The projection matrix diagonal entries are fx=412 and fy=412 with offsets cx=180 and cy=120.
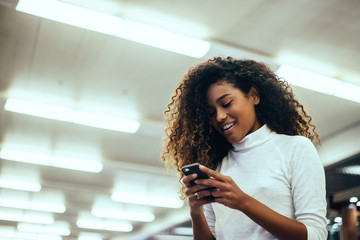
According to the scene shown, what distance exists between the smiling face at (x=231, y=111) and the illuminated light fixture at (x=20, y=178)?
7.46m

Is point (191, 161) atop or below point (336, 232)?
below

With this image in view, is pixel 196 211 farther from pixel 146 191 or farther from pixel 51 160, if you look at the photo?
pixel 146 191

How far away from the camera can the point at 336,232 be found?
648cm

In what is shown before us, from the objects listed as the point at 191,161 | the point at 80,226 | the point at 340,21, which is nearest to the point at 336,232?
the point at 340,21

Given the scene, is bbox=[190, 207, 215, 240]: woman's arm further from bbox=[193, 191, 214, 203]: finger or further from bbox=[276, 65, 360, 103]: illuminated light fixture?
bbox=[276, 65, 360, 103]: illuminated light fixture

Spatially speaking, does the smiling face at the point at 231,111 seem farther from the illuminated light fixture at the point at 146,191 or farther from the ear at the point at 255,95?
the illuminated light fixture at the point at 146,191

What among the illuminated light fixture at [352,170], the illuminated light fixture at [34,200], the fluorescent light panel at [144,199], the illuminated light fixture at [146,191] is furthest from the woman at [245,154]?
the illuminated light fixture at [34,200]

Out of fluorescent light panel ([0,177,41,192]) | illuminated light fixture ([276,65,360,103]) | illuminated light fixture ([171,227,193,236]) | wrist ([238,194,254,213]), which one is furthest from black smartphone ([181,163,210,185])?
illuminated light fixture ([171,227,193,236])

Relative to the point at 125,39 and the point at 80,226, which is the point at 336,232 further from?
the point at 80,226

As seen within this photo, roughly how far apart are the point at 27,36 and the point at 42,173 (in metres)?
4.70

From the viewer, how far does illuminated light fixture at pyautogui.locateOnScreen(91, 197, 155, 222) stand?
424 inches

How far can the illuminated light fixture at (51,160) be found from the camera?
23.3 ft

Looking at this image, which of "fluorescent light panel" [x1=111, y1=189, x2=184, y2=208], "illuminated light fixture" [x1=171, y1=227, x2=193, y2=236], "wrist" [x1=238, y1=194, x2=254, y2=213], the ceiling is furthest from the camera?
"illuminated light fixture" [x1=171, y1=227, x2=193, y2=236]

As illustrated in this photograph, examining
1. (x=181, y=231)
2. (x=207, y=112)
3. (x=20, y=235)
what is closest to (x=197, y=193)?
(x=207, y=112)
